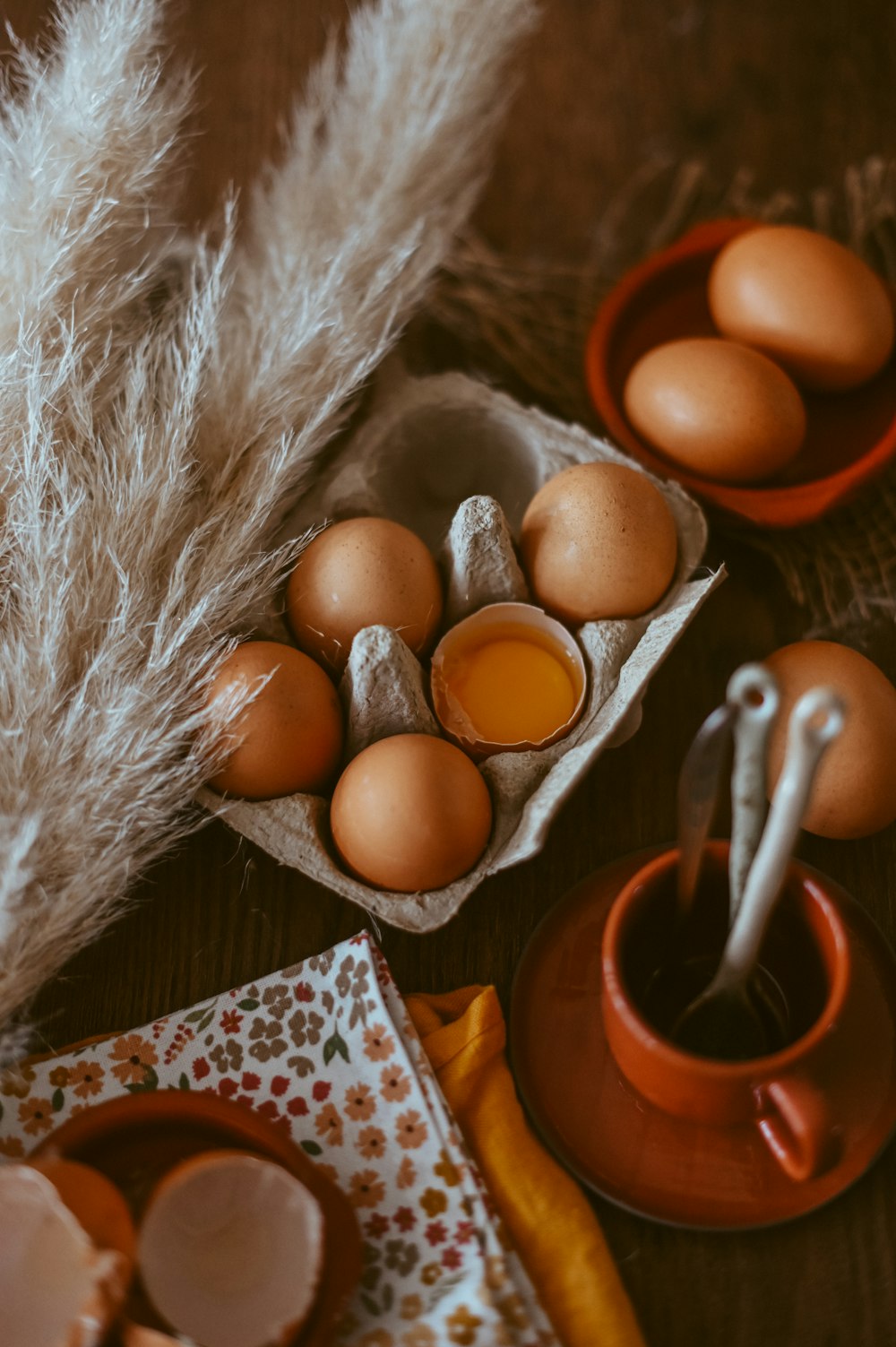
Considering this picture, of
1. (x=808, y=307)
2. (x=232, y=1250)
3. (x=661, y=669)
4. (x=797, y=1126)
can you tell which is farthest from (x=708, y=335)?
(x=232, y=1250)

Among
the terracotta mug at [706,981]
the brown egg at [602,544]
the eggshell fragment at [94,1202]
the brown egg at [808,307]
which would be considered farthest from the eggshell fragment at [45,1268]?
the brown egg at [808,307]

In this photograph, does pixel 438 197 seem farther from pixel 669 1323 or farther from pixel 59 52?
pixel 669 1323

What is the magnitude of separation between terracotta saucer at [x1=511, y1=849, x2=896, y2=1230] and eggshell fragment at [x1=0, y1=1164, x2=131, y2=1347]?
0.21m

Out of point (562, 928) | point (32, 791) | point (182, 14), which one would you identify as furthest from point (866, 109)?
point (32, 791)

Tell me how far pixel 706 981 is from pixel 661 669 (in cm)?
21

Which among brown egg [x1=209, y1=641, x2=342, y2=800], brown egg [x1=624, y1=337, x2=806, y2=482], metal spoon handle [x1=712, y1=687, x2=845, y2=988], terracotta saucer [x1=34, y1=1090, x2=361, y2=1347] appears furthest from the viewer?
brown egg [x1=624, y1=337, x2=806, y2=482]

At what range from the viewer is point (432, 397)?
0.74 m

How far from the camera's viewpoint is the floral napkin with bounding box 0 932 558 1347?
0.50m

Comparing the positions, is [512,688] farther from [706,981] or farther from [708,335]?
[708,335]

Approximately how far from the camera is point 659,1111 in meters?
0.56

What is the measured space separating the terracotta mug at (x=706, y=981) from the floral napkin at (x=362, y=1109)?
0.10 m

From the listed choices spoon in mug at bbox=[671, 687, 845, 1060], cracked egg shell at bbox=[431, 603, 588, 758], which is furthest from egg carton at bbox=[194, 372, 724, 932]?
spoon in mug at bbox=[671, 687, 845, 1060]

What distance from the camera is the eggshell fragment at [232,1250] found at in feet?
1.52

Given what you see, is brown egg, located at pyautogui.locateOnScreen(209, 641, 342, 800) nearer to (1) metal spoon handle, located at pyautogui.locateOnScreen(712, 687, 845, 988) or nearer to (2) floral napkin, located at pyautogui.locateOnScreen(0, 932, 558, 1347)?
(2) floral napkin, located at pyautogui.locateOnScreen(0, 932, 558, 1347)
